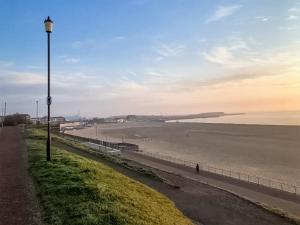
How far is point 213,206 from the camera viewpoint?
13.7 m

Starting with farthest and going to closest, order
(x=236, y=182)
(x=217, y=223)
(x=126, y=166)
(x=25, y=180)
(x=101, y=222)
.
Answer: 1. (x=236, y=182)
2. (x=126, y=166)
3. (x=25, y=180)
4. (x=217, y=223)
5. (x=101, y=222)

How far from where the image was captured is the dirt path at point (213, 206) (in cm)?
1198

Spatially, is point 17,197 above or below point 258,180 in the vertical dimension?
above

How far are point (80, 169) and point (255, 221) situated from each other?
702 centimetres

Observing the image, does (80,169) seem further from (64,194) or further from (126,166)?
(126,166)

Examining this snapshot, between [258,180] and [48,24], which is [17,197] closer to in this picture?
[48,24]

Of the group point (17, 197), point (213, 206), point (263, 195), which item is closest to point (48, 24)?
point (17, 197)

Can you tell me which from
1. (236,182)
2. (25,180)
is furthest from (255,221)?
(236,182)

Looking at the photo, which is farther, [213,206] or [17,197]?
[213,206]

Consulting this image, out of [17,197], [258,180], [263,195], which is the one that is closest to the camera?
[17,197]

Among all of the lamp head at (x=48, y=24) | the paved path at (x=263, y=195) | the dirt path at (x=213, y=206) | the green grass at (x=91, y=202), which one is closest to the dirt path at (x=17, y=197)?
the green grass at (x=91, y=202)

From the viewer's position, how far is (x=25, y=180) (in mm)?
12078

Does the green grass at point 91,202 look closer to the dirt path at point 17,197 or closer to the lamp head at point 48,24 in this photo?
the dirt path at point 17,197


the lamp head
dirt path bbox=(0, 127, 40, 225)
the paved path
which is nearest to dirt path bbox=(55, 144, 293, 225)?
the paved path
